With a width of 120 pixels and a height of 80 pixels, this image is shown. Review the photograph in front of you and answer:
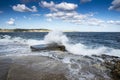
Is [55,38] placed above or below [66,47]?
above

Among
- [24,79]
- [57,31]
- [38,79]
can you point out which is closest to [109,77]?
[38,79]

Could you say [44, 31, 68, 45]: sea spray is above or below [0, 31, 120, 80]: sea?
above

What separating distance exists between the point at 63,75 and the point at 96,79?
5.13ft

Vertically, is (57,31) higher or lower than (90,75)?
higher

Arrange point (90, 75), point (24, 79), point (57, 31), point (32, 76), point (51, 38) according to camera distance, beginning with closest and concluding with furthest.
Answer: point (24, 79), point (32, 76), point (90, 75), point (51, 38), point (57, 31)

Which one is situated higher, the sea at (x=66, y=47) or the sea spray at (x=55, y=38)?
the sea spray at (x=55, y=38)

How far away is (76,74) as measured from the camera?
240 inches

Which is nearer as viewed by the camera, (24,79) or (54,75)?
(24,79)

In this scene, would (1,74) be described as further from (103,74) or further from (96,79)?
(103,74)

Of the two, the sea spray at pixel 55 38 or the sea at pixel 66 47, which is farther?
the sea spray at pixel 55 38

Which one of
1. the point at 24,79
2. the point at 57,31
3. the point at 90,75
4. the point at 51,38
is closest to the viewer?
the point at 24,79

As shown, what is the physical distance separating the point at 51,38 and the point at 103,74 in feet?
49.0

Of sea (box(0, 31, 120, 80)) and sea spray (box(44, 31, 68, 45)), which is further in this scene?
sea spray (box(44, 31, 68, 45))

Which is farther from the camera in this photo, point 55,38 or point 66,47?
point 55,38
